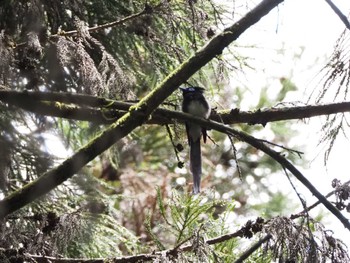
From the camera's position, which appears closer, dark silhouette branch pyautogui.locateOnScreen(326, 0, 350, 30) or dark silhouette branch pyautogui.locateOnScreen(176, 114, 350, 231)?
dark silhouette branch pyautogui.locateOnScreen(176, 114, 350, 231)

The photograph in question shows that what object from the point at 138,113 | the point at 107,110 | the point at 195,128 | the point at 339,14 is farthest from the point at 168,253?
the point at 339,14

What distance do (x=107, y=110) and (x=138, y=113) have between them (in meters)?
0.53

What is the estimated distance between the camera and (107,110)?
3166mm

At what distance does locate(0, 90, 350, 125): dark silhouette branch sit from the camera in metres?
2.79

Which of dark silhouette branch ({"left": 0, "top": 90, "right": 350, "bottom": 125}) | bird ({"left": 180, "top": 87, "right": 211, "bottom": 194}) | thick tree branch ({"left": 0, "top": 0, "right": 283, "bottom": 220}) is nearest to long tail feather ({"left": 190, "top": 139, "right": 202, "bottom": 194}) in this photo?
bird ({"left": 180, "top": 87, "right": 211, "bottom": 194})

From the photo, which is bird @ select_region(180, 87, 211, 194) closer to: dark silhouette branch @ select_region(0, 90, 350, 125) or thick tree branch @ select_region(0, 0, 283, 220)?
dark silhouette branch @ select_region(0, 90, 350, 125)

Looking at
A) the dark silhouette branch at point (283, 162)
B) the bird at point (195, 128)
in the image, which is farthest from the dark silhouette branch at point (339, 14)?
the bird at point (195, 128)

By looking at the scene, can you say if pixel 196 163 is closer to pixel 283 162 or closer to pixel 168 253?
pixel 168 253

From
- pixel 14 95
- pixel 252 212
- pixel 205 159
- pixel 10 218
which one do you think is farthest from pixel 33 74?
pixel 252 212

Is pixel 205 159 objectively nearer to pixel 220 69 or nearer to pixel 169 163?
pixel 169 163

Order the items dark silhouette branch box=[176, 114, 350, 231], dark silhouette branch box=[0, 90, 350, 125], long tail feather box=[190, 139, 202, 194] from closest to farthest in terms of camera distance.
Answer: dark silhouette branch box=[176, 114, 350, 231] < dark silhouette branch box=[0, 90, 350, 125] < long tail feather box=[190, 139, 202, 194]

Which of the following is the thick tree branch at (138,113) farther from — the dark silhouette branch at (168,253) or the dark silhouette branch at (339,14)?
the dark silhouette branch at (168,253)

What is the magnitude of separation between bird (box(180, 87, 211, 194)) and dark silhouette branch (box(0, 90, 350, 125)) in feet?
0.90

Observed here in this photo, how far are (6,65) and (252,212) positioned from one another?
455cm
